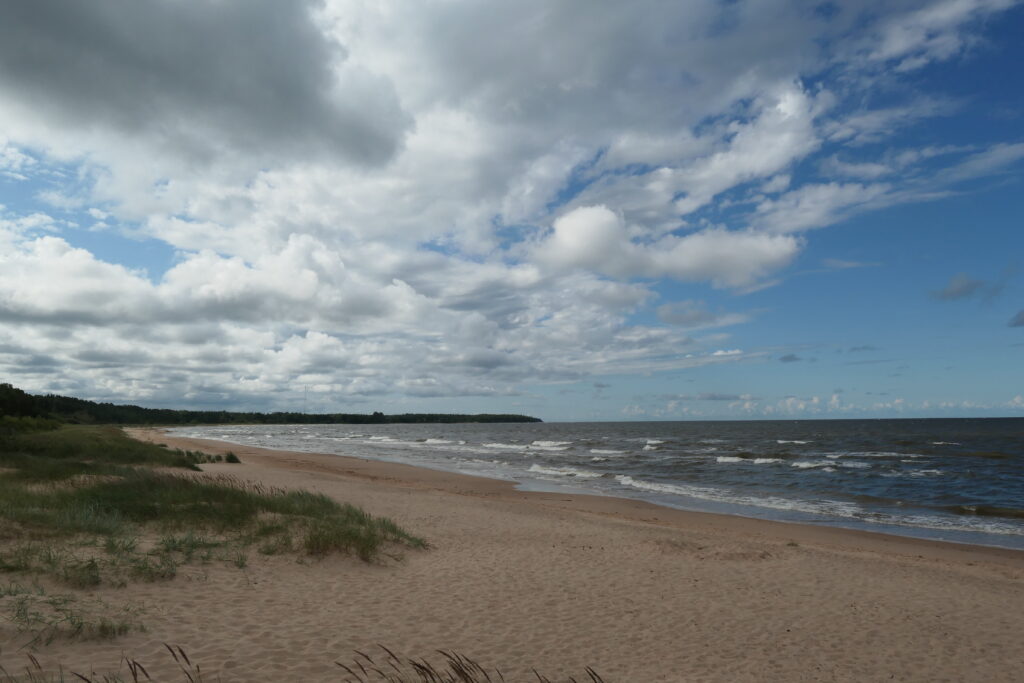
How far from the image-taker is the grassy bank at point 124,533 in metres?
7.21

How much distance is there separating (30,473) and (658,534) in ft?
60.3

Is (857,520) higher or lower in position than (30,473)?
lower

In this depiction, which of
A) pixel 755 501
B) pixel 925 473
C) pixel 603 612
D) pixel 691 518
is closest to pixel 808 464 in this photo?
pixel 925 473

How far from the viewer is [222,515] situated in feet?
41.5

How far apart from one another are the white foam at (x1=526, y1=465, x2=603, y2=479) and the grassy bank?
21.5 metres

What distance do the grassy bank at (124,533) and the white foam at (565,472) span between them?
21472 millimetres

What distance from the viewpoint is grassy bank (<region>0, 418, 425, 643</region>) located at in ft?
23.7

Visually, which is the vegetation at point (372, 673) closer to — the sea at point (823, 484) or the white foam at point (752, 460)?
the sea at point (823, 484)

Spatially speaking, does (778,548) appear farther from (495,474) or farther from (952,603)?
(495,474)

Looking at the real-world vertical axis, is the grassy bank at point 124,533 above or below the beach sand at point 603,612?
above

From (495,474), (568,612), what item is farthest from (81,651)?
(495,474)

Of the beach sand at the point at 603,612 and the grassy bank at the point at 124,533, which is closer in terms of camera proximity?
the beach sand at the point at 603,612

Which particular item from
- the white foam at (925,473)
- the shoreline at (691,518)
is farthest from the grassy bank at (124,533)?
the white foam at (925,473)

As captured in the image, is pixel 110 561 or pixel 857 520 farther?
pixel 857 520
